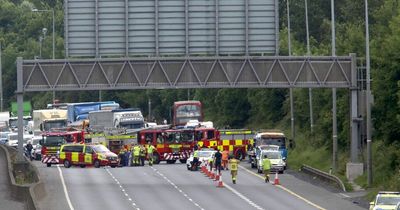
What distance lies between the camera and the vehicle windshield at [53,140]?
280 ft

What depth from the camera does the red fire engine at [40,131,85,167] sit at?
82.0 meters

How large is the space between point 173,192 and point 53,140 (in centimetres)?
2929

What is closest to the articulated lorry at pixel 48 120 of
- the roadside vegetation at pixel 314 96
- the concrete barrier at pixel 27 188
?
the roadside vegetation at pixel 314 96

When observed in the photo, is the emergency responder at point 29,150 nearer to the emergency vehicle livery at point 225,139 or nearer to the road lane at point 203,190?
the emergency vehicle livery at point 225,139

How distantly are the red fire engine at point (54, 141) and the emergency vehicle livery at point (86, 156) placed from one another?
3612mm

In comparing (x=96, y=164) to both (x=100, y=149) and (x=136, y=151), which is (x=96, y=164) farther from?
(x=136, y=151)

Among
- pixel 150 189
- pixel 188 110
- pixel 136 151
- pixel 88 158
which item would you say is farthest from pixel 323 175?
pixel 188 110

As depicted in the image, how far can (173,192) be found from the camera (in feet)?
190

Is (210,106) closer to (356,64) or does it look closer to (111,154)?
(111,154)

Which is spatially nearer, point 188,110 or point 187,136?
point 187,136

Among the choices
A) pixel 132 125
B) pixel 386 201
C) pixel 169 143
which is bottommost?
pixel 386 201

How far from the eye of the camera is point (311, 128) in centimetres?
8062

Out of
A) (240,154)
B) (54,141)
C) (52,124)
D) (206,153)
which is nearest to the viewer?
(206,153)

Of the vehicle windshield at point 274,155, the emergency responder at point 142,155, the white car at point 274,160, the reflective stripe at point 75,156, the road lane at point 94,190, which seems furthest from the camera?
the emergency responder at point 142,155
